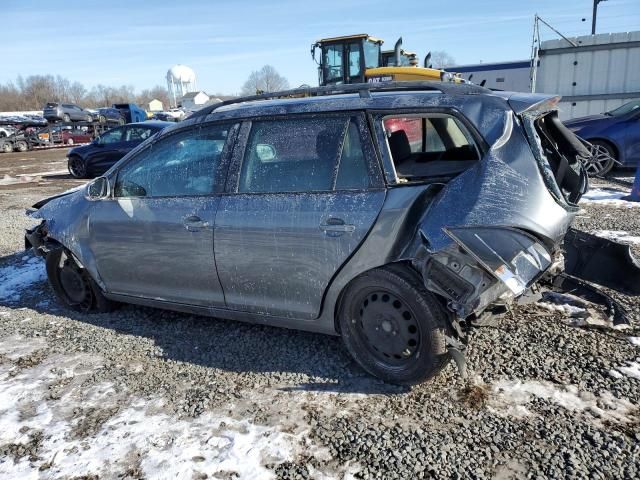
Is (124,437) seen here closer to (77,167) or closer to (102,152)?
(102,152)

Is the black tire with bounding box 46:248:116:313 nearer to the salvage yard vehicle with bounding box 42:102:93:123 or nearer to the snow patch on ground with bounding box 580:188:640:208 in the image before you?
the snow patch on ground with bounding box 580:188:640:208

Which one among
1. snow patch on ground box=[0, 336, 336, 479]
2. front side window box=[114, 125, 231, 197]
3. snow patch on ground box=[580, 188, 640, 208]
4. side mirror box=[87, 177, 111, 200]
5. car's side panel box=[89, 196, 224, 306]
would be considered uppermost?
front side window box=[114, 125, 231, 197]

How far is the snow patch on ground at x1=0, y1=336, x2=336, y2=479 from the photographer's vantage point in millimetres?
2576

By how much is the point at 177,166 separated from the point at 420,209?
1.96m

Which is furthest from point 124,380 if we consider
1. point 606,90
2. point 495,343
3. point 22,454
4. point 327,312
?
point 606,90

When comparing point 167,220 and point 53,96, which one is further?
point 53,96

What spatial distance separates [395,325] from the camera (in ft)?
10.2

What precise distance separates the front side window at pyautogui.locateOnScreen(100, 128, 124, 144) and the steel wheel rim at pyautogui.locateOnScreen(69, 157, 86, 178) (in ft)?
2.95

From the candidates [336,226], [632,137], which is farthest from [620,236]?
[336,226]

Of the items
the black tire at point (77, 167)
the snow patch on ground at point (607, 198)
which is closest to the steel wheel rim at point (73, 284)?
the snow patch on ground at point (607, 198)

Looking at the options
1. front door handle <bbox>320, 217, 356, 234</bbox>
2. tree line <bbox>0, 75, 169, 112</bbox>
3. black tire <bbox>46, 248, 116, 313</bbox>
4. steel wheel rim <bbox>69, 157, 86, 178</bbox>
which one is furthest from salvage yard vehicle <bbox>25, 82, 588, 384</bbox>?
tree line <bbox>0, 75, 169, 112</bbox>

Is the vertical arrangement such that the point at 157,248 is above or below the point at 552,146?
below

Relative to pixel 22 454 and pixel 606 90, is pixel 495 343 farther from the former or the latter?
pixel 606 90

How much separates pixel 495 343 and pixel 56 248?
392cm
